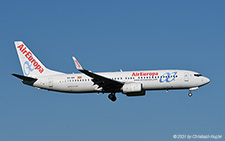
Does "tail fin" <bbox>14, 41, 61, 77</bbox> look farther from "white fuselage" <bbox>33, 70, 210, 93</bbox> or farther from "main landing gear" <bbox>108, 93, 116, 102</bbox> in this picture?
"main landing gear" <bbox>108, 93, 116, 102</bbox>

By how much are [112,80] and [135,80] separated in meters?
3.20

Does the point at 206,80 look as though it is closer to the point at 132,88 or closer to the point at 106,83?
the point at 132,88

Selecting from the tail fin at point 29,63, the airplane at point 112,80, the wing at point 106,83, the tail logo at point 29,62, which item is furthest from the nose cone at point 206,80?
the tail logo at point 29,62

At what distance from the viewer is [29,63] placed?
6209cm

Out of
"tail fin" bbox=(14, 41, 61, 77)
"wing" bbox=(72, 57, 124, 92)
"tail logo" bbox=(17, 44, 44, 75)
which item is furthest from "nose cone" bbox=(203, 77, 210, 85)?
"tail logo" bbox=(17, 44, 44, 75)

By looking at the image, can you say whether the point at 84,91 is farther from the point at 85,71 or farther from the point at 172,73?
the point at 172,73

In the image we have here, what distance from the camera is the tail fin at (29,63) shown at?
61125mm

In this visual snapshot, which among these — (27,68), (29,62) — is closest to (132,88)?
(27,68)

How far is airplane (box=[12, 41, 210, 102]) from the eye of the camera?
181ft

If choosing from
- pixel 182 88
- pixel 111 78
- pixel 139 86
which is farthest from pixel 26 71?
pixel 182 88

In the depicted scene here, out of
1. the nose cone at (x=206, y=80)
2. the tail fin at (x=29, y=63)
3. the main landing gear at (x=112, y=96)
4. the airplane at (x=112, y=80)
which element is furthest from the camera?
the tail fin at (x=29, y=63)

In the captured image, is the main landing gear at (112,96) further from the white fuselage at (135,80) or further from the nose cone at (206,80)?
the nose cone at (206,80)

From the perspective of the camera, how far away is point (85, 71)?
52.0m

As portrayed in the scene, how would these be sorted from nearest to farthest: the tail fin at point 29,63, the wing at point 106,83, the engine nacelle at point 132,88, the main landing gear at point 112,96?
the wing at point 106,83
the engine nacelle at point 132,88
the main landing gear at point 112,96
the tail fin at point 29,63
